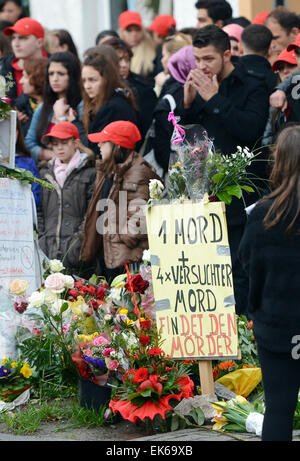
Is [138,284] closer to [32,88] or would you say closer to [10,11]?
[32,88]

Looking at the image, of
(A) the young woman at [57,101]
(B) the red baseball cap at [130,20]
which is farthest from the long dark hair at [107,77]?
(B) the red baseball cap at [130,20]

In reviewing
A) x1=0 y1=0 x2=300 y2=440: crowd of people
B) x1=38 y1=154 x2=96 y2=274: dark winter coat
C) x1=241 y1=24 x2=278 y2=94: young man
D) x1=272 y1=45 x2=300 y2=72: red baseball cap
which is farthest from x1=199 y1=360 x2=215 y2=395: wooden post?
x1=241 y1=24 x2=278 y2=94: young man

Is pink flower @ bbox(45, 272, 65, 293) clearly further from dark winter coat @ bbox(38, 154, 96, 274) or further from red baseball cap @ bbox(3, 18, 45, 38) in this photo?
red baseball cap @ bbox(3, 18, 45, 38)

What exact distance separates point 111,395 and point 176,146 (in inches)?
68.9

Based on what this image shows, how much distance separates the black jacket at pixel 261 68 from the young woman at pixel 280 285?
361 cm

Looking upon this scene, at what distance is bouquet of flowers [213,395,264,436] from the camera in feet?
20.0

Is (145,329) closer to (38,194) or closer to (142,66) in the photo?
(38,194)

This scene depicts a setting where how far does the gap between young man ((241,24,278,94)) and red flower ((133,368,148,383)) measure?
3688mm

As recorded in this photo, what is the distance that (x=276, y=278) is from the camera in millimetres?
5109

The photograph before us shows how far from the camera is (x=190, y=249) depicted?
670 cm

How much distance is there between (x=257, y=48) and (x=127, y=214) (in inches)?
78.7

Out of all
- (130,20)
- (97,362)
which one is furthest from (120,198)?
(130,20)

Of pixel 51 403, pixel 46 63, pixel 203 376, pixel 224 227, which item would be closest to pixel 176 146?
pixel 224 227

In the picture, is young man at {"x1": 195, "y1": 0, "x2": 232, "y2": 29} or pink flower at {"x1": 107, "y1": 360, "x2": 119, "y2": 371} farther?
young man at {"x1": 195, "y1": 0, "x2": 232, "y2": 29}
